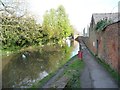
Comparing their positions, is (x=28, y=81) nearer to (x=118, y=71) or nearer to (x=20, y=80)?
(x=20, y=80)

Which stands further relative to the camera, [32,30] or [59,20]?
[59,20]

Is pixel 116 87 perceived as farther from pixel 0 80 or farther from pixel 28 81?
pixel 0 80

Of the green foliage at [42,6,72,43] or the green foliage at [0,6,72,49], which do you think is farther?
the green foliage at [42,6,72,43]

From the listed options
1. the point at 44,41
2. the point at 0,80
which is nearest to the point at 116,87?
the point at 0,80

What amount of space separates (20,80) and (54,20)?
173 feet

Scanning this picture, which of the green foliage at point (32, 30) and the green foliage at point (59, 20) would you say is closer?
the green foliage at point (32, 30)

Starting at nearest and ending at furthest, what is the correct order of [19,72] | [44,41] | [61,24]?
1. [19,72]
2. [44,41]
3. [61,24]

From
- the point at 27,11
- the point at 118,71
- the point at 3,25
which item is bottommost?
the point at 118,71

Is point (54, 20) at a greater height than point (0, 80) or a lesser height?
greater

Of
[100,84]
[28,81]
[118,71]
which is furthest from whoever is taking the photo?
[28,81]

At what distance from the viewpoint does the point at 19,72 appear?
62.8 ft

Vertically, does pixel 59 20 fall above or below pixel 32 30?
above

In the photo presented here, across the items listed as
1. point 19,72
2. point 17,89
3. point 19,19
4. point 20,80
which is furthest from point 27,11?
point 17,89

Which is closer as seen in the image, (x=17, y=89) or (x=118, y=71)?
(x=118, y=71)
